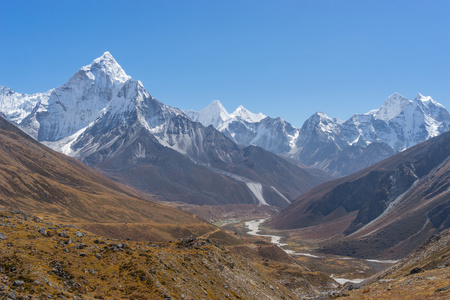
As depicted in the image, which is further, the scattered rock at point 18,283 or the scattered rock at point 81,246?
the scattered rock at point 81,246

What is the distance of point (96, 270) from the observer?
Result: 175 ft

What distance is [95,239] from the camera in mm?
63469

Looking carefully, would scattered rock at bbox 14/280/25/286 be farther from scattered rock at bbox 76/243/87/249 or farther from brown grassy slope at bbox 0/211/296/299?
scattered rock at bbox 76/243/87/249

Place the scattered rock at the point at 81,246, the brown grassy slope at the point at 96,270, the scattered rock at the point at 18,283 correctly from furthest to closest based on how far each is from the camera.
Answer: the scattered rock at the point at 81,246 < the brown grassy slope at the point at 96,270 < the scattered rock at the point at 18,283

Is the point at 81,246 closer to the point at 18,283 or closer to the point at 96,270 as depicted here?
the point at 96,270

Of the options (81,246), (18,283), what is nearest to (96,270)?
(81,246)

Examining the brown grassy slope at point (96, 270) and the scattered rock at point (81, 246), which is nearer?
the brown grassy slope at point (96, 270)

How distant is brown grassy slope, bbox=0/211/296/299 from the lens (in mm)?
46062

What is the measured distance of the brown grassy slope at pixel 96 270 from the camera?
151 feet

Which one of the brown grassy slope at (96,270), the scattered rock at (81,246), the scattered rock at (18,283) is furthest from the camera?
the scattered rock at (81,246)

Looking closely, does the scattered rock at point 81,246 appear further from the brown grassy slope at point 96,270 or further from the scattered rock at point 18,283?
the scattered rock at point 18,283

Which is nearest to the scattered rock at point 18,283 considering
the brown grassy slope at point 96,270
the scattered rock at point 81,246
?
the brown grassy slope at point 96,270

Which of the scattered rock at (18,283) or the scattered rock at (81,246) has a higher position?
the scattered rock at (81,246)

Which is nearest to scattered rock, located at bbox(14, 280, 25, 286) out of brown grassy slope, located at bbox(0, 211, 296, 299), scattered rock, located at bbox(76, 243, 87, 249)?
brown grassy slope, located at bbox(0, 211, 296, 299)
